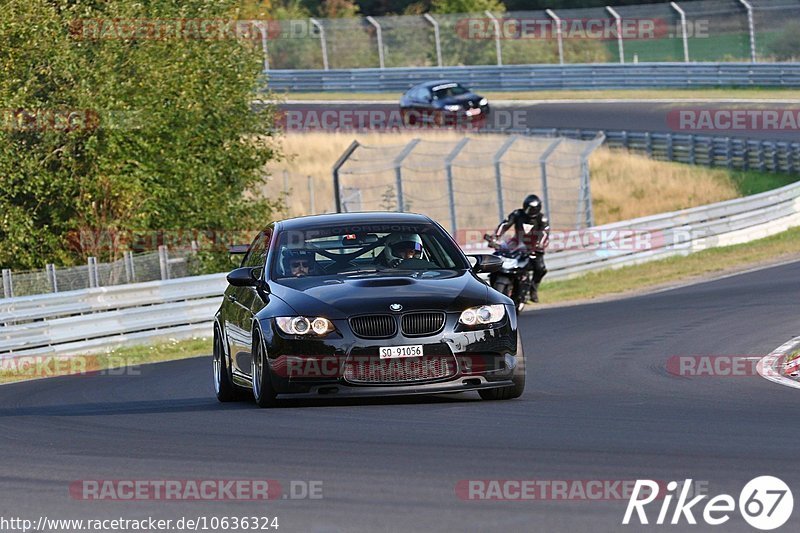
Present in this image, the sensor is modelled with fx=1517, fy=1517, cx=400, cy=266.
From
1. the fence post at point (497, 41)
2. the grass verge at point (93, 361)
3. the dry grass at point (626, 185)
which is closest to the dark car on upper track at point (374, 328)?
the grass verge at point (93, 361)

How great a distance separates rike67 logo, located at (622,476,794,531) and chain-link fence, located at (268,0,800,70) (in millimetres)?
43224

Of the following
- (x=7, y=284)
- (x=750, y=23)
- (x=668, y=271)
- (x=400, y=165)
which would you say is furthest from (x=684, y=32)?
(x=7, y=284)

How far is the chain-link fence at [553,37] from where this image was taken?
166ft

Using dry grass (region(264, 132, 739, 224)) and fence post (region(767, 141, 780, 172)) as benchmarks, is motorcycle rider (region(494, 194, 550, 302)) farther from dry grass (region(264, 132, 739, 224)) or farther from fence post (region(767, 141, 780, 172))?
fence post (region(767, 141, 780, 172))

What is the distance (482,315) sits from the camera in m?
A: 10.6

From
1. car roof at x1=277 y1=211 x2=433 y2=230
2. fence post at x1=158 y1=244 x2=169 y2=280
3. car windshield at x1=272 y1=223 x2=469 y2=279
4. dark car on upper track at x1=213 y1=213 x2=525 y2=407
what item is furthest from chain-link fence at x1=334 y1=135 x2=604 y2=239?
dark car on upper track at x1=213 y1=213 x2=525 y2=407

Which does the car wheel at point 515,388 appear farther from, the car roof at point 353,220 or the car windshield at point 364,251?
the car roof at point 353,220

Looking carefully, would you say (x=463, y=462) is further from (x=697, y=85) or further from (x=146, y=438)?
(x=697, y=85)

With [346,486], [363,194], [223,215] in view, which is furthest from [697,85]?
[346,486]

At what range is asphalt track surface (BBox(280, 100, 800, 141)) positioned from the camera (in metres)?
44.1

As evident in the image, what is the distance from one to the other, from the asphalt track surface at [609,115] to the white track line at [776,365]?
92.0 feet

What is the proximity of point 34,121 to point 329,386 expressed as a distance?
16260 millimetres

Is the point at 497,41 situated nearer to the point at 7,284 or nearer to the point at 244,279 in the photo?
the point at 7,284

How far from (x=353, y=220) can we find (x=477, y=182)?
2718cm
